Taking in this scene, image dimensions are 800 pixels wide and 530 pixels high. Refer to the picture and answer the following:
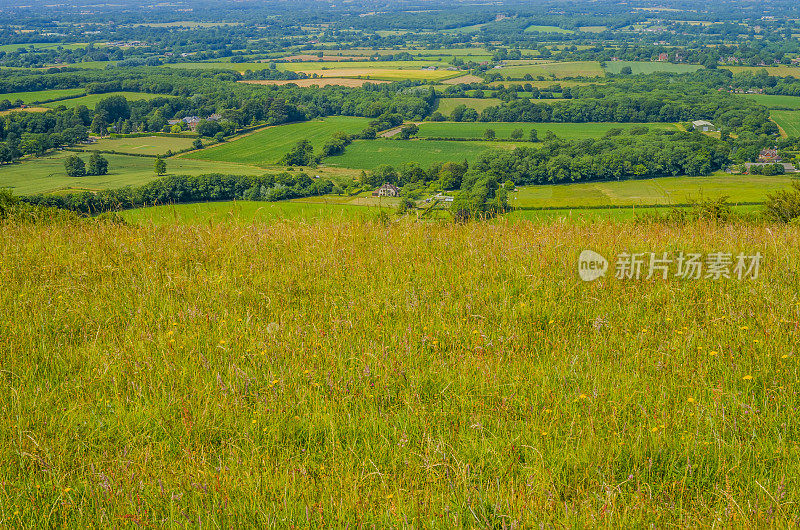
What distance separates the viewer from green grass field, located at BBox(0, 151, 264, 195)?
175 feet

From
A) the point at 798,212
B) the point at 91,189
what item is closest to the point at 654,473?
the point at 798,212

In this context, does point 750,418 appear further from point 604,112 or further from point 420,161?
point 604,112

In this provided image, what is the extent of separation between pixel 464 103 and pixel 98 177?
6795 cm

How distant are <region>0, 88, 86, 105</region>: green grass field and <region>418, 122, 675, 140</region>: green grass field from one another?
63.6 metres

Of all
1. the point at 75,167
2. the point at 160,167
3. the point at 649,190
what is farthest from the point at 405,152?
the point at 75,167

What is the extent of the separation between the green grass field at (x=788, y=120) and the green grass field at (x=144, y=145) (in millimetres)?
84316

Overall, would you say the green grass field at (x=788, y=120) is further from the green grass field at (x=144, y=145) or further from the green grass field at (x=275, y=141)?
the green grass field at (x=144, y=145)

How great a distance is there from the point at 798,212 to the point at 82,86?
410 ft

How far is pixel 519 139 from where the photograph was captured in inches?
3246

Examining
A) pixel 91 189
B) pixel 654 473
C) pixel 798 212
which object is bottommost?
pixel 91 189

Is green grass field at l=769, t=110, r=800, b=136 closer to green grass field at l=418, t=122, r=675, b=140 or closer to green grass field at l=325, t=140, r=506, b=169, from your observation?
green grass field at l=418, t=122, r=675, b=140

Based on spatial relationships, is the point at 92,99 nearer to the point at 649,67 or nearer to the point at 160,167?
the point at 160,167

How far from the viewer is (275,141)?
83.3 m

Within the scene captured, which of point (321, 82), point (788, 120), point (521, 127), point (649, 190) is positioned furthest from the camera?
point (321, 82)
